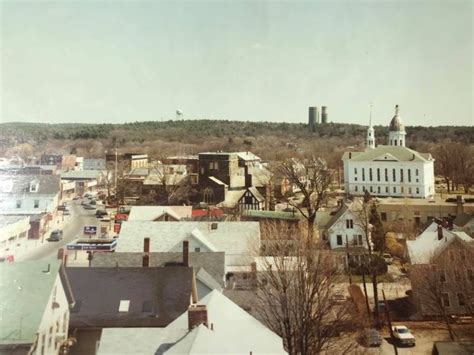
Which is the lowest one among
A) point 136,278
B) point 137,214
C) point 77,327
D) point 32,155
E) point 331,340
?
point 331,340

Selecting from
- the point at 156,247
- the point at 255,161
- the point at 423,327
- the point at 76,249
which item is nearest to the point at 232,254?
the point at 156,247

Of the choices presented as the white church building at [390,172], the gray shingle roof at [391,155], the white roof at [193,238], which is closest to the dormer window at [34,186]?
the white roof at [193,238]

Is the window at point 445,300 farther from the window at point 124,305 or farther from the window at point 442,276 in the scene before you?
the window at point 124,305

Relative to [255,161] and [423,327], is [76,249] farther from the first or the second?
[255,161]

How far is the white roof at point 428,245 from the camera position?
38.6 ft

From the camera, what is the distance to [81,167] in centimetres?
3444

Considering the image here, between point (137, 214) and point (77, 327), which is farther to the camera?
point (137, 214)

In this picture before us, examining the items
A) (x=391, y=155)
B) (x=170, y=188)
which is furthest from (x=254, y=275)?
(x=391, y=155)

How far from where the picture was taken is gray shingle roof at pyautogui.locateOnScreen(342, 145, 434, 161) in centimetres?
2811

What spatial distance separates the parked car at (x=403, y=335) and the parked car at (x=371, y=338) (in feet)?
1.18

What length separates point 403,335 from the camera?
960 centimetres

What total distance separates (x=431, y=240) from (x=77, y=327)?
927 cm

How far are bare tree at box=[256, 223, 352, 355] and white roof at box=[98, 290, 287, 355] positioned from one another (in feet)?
4.58

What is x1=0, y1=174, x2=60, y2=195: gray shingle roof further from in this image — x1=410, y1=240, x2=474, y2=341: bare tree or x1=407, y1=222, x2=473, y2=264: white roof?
x1=407, y1=222, x2=473, y2=264: white roof
